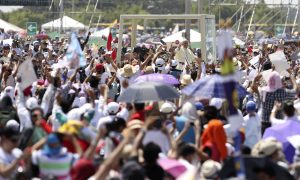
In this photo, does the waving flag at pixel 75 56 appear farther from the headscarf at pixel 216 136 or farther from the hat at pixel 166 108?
the headscarf at pixel 216 136

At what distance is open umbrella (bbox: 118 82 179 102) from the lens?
12781mm

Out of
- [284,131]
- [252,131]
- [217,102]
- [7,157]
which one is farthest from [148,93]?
[7,157]

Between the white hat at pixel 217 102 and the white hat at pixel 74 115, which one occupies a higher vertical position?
the white hat at pixel 74 115

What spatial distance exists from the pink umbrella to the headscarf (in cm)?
152

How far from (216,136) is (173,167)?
1.74 metres

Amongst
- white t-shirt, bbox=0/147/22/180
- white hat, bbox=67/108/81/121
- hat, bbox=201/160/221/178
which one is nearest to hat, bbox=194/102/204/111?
white hat, bbox=67/108/81/121

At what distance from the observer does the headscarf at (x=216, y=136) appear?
1102 cm

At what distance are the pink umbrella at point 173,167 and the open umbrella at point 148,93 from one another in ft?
10.5

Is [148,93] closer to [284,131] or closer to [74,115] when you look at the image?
[74,115]

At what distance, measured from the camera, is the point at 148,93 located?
42.2ft

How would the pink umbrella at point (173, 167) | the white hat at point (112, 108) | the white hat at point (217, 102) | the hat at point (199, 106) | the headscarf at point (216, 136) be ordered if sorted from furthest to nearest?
1. the white hat at point (217, 102)
2. the hat at point (199, 106)
3. the white hat at point (112, 108)
4. the headscarf at point (216, 136)
5. the pink umbrella at point (173, 167)

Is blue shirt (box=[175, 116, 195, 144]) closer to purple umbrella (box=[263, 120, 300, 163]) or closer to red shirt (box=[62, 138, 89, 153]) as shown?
purple umbrella (box=[263, 120, 300, 163])

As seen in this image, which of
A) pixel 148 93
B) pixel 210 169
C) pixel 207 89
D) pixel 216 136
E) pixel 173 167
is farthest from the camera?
pixel 207 89

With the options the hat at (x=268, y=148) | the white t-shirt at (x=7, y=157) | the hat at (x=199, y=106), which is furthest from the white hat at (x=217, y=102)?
the white t-shirt at (x=7, y=157)
